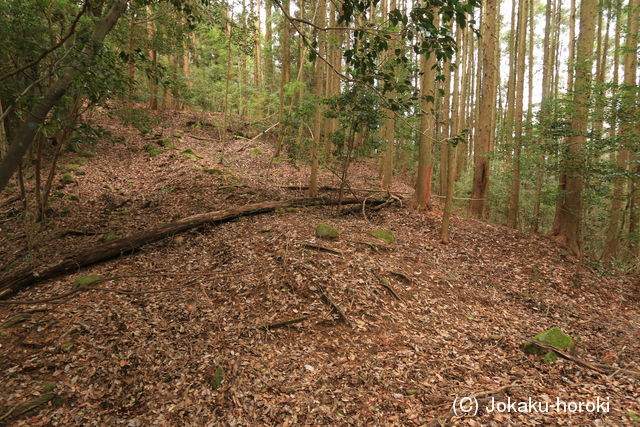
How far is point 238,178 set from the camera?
11.1 metres

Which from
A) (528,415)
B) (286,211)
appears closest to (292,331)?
(528,415)

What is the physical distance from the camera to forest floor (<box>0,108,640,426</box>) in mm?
3268

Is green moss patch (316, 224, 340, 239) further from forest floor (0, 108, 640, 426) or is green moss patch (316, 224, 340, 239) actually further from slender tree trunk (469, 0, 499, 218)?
slender tree trunk (469, 0, 499, 218)

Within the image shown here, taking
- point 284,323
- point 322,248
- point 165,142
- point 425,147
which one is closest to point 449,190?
point 425,147

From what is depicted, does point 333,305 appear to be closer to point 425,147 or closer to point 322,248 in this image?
point 322,248

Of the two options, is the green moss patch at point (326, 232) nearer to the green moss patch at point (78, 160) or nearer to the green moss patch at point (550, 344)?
the green moss patch at point (550, 344)

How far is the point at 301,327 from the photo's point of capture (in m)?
4.45

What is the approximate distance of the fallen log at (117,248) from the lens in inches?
191

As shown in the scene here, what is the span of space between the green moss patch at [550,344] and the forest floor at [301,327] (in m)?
0.14

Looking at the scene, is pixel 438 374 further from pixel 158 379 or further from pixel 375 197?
pixel 375 197

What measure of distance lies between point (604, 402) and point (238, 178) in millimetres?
10361

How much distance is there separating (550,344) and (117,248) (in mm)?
7311

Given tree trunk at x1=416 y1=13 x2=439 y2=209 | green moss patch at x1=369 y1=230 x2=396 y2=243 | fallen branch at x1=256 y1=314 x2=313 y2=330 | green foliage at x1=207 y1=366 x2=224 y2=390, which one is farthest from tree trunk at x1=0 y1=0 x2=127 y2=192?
tree trunk at x1=416 y1=13 x2=439 y2=209

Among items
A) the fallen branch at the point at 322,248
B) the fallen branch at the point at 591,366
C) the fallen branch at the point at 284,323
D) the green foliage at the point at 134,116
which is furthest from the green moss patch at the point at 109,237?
the fallen branch at the point at 591,366
